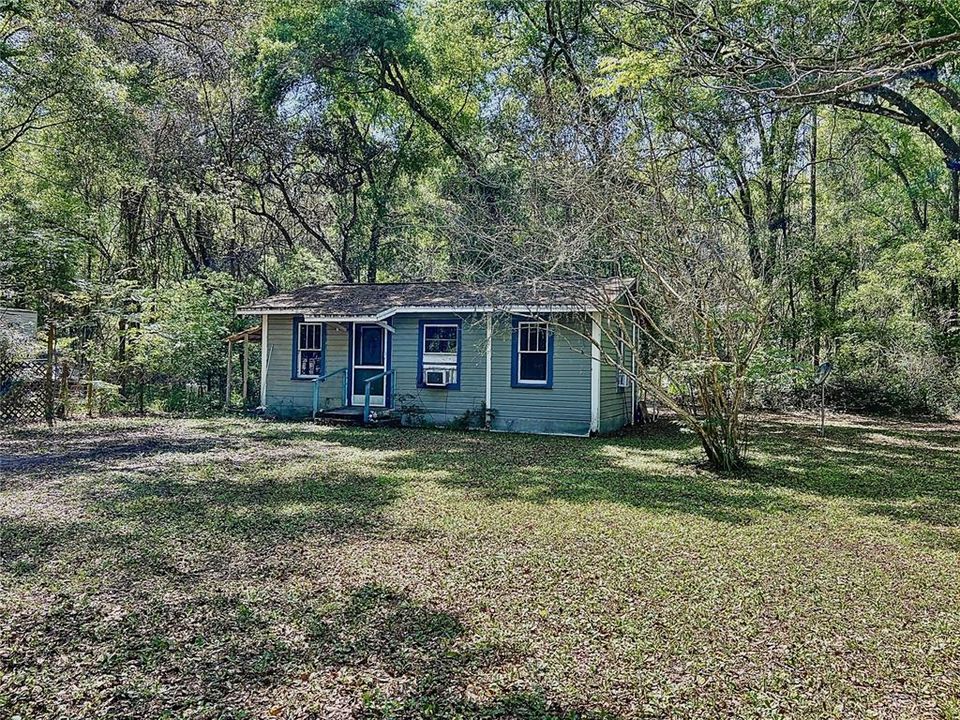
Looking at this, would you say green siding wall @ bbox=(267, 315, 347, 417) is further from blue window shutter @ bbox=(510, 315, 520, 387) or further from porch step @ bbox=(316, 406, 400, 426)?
blue window shutter @ bbox=(510, 315, 520, 387)

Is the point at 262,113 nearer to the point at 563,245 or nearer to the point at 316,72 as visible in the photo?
the point at 316,72

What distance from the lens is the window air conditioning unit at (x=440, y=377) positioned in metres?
14.0

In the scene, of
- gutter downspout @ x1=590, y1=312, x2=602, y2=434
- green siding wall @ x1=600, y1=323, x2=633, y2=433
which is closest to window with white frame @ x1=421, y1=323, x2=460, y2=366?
gutter downspout @ x1=590, y1=312, x2=602, y2=434

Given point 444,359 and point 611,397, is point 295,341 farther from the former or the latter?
point 611,397

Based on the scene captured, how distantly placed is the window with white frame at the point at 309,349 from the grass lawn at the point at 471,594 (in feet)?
23.0

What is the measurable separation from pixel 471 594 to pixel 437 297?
35.2 feet

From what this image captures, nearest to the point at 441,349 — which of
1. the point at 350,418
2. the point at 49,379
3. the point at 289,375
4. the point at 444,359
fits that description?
the point at 444,359

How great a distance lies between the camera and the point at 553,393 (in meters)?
13.3

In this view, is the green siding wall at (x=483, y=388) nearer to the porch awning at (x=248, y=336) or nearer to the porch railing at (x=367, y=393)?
the porch railing at (x=367, y=393)

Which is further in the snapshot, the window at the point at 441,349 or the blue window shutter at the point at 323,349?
the blue window shutter at the point at 323,349

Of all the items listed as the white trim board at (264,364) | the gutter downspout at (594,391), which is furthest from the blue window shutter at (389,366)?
the gutter downspout at (594,391)

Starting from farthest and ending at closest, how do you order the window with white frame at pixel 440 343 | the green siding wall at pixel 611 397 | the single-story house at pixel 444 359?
1. the window with white frame at pixel 440 343
2. the green siding wall at pixel 611 397
3. the single-story house at pixel 444 359

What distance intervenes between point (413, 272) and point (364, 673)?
20.9 metres

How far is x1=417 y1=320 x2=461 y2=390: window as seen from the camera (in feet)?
46.2
